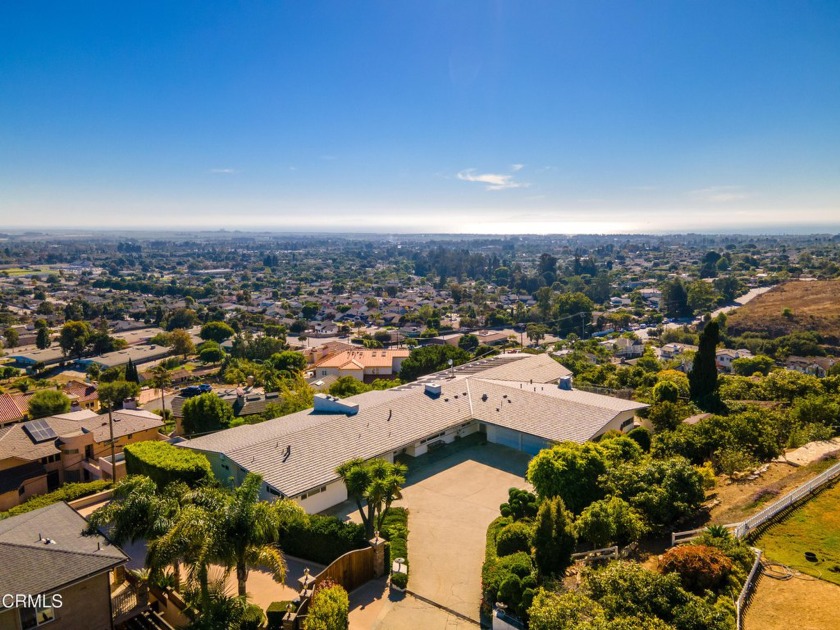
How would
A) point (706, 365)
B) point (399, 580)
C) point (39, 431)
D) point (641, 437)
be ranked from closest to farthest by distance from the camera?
point (399, 580) → point (641, 437) → point (39, 431) → point (706, 365)

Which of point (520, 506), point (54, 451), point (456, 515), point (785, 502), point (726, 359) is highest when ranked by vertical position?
point (785, 502)

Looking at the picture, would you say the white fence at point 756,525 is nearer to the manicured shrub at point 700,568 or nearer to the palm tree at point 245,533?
the manicured shrub at point 700,568

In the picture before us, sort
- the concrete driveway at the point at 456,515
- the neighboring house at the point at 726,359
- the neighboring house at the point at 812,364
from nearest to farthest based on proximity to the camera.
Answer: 1. the concrete driveway at the point at 456,515
2. the neighboring house at the point at 812,364
3. the neighboring house at the point at 726,359

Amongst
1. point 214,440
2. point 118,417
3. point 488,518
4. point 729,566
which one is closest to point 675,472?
point 729,566

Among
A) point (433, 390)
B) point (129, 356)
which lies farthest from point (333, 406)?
point (129, 356)

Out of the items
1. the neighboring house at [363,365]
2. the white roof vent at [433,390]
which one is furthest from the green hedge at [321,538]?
the neighboring house at [363,365]

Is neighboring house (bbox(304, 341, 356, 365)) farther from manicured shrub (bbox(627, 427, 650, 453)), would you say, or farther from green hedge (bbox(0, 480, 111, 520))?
manicured shrub (bbox(627, 427, 650, 453))

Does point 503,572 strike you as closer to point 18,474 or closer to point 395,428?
point 395,428
